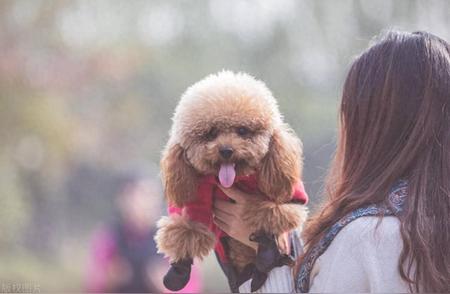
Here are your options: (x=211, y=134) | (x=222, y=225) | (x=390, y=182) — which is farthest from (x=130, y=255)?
(x=390, y=182)

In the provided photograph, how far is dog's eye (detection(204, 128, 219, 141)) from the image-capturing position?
5.25ft

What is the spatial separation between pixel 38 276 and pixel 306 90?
142 inches

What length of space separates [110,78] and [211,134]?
6725 mm

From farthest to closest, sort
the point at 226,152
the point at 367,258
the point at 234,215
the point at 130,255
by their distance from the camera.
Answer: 1. the point at 130,255
2. the point at 234,215
3. the point at 226,152
4. the point at 367,258

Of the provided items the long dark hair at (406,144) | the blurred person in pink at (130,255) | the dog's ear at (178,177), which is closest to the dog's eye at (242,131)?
the dog's ear at (178,177)

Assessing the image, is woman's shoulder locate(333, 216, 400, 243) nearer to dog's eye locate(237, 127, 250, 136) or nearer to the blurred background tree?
dog's eye locate(237, 127, 250, 136)

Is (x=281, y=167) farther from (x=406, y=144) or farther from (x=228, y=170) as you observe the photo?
(x=406, y=144)

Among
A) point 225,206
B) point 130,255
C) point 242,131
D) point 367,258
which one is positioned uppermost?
point 130,255

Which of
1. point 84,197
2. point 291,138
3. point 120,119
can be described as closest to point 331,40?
point 120,119

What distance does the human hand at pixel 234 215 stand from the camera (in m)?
1.65

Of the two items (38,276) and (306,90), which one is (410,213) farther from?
Result: (306,90)

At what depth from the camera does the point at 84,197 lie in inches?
302

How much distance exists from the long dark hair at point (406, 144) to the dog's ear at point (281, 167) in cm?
20

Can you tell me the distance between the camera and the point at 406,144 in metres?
1.35
